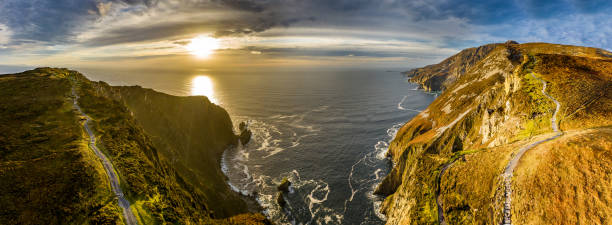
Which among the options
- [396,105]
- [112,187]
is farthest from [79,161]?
[396,105]

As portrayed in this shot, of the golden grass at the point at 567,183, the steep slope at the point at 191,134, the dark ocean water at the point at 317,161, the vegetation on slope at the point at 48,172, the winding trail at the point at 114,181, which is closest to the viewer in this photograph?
the golden grass at the point at 567,183

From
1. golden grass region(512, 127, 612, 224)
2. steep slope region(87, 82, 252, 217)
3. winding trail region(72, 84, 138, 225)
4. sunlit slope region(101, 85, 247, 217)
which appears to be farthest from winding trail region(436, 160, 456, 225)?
sunlit slope region(101, 85, 247, 217)

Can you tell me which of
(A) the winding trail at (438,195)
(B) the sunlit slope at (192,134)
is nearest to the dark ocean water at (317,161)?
(B) the sunlit slope at (192,134)

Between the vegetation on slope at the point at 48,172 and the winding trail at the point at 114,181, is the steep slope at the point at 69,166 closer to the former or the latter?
the vegetation on slope at the point at 48,172

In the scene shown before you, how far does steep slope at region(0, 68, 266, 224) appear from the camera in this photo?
17031 mm

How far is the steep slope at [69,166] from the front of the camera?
55.9 ft

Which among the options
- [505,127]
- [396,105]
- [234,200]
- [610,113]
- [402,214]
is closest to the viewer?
[610,113]

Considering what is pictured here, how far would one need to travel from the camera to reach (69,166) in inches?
800

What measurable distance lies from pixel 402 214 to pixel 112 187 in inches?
1238

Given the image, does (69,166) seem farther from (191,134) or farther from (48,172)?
(191,134)

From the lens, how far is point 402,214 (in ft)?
83.6

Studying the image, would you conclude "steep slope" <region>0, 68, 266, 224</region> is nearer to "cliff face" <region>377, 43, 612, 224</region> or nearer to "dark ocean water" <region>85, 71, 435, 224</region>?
"dark ocean water" <region>85, 71, 435, 224</region>

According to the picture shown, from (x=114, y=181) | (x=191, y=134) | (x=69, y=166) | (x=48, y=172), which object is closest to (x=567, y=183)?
(x=114, y=181)

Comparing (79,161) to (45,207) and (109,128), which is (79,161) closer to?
(45,207)
